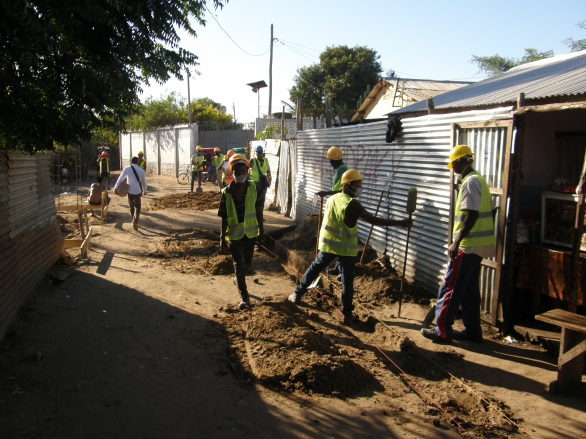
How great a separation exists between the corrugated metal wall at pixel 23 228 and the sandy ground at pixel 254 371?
0.93ft

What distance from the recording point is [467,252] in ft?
18.1

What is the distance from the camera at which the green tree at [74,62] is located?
4324mm

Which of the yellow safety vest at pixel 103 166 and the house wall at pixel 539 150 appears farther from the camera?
the yellow safety vest at pixel 103 166

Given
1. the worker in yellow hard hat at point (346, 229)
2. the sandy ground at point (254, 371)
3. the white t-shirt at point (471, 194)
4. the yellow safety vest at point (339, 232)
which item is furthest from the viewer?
the yellow safety vest at point (339, 232)

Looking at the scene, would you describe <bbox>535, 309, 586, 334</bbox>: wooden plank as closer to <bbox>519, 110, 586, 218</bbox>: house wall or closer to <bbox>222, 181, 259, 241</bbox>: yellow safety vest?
<bbox>519, 110, 586, 218</bbox>: house wall

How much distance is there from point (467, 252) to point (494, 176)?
1015mm

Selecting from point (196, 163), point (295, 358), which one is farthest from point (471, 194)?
point (196, 163)

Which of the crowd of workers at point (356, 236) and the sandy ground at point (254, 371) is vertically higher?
the crowd of workers at point (356, 236)

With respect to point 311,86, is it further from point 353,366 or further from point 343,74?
point 353,366

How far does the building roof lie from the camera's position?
20.5 meters

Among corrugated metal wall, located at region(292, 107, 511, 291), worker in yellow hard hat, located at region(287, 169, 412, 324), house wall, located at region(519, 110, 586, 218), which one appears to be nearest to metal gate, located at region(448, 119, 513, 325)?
corrugated metal wall, located at region(292, 107, 511, 291)

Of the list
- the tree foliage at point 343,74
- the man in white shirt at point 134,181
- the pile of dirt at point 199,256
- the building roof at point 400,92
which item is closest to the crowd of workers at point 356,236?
the pile of dirt at point 199,256

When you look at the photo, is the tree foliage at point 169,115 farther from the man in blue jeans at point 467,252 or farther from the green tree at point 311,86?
the man in blue jeans at point 467,252

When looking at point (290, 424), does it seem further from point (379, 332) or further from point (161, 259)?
point (161, 259)
